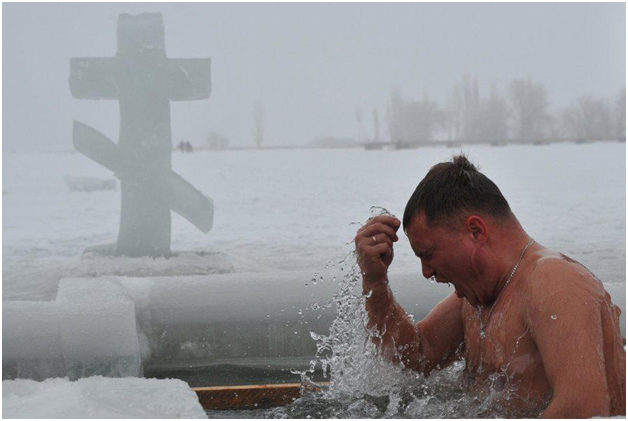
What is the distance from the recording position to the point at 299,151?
1035 centimetres

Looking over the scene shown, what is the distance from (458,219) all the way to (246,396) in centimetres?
105

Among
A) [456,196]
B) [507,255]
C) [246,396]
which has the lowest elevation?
[246,396]

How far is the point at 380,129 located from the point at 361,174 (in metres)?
1.34

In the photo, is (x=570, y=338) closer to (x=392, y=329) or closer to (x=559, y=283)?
(x=559, y=283)

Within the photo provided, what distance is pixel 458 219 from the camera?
1.64 m

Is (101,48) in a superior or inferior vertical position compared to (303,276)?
superior

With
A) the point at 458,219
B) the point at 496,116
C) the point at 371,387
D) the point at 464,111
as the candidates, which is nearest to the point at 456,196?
the point at 458,219

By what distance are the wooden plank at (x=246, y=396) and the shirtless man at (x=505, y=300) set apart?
551mm

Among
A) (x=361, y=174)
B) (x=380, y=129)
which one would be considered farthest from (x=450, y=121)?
(x=361, y=174)

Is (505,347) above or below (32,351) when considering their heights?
above

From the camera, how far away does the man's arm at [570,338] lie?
1.42 metres

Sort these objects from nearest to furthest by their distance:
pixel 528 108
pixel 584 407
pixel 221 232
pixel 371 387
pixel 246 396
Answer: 1. pixel 584 407
2. pixel 371 387
3. pixel 246 396
4. pixel 221 232
5. pixel 528 108

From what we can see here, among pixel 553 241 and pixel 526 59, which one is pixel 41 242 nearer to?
pixel 553 241

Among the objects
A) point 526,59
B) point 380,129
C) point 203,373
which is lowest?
point 203,373
